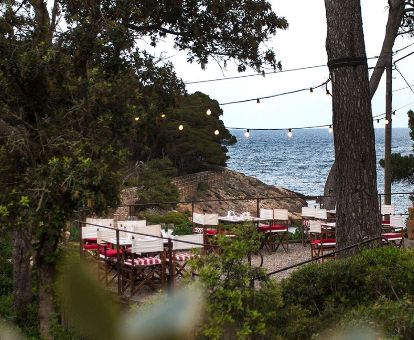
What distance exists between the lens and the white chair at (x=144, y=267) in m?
8.48

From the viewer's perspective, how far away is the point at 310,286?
21.6ft

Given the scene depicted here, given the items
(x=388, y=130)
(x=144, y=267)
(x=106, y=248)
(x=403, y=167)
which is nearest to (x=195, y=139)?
(x=388, y=130)

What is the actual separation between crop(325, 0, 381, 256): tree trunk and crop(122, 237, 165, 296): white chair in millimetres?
2375

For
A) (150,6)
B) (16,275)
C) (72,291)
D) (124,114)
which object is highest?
(150,6)

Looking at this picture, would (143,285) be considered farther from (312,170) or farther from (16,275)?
(312,170)

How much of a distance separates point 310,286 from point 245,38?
6579mm

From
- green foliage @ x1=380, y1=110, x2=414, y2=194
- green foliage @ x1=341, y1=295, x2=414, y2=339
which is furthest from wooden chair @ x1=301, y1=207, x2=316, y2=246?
green foliage @ x1=341, y1=295, x2=414, y2=339

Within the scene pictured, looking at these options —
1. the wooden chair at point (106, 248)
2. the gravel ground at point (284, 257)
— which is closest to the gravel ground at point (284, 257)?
the gravel ground at point (284, 257)

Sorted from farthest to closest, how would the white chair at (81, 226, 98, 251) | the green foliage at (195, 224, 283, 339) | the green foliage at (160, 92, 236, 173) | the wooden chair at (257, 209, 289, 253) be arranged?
1. the green foliage at (160, 92, 236, 173)
2. the wooden chair at (257, 209, 289, 253)
3. the white chair at (81, 226, 98, 251)
4. the green foliage at (195, 224, 283, 339)

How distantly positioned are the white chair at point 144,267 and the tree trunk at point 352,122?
2375 mm

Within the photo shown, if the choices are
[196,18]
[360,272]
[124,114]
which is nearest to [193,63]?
[196,18]

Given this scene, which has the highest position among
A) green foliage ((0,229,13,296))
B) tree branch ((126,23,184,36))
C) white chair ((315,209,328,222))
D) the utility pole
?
tree branch ((126,23,184,36))

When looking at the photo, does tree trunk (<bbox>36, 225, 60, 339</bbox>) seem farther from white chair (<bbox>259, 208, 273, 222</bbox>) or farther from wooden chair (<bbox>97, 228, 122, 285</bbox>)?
white chair (<bbox>259, 208, 273, 222</bbox>)

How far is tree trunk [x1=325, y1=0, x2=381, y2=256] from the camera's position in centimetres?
866
